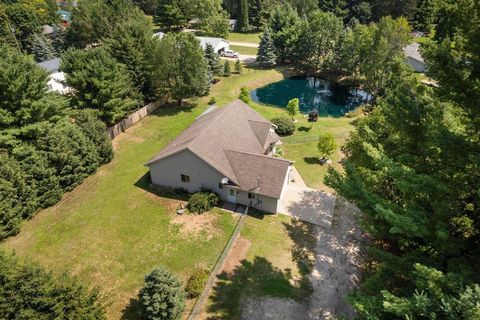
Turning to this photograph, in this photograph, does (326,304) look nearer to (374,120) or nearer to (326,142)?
(374,120)

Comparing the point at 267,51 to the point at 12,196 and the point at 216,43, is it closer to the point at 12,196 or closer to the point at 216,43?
the point at 216,43

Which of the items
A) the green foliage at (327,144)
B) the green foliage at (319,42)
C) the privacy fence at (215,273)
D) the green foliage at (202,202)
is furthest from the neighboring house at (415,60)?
the privacy fence at (215,273)

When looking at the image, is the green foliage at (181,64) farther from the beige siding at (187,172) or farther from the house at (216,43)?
the house at (216,43)

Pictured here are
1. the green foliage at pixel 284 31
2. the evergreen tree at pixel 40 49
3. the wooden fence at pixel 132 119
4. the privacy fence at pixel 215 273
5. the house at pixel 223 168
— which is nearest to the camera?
the privacy fence at pixel 215 273

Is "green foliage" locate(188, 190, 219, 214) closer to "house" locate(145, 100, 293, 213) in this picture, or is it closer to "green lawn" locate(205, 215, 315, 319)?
"house" locate(145, 100, 293, 213)

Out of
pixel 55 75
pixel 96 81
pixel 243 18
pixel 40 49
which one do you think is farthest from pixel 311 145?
pixel 243 18

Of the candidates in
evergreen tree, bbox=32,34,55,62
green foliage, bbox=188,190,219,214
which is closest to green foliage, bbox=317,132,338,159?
green foliage, bbox=188,190,219,214
